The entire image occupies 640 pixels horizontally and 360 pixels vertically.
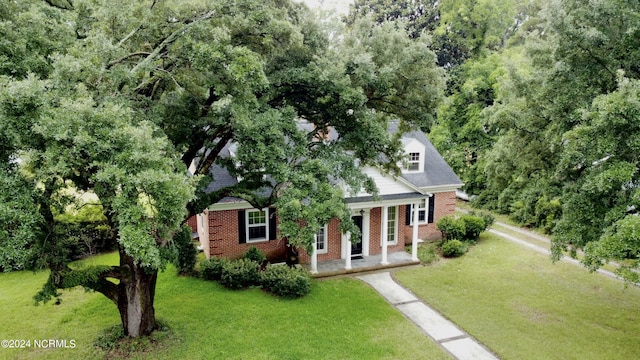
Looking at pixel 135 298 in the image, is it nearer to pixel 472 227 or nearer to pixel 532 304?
pixel 532 304

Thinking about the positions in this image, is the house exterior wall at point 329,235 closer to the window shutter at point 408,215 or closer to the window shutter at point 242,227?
the window shutter at point 242,227

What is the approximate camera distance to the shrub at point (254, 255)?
51.5ft

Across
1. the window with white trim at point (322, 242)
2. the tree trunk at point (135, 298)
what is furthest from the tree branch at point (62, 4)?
the window with white trim at point (322, 242)

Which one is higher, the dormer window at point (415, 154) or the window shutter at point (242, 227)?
the dormer window at point (415, 154)

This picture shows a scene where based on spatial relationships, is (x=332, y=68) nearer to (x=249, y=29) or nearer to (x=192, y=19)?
(x=249, y=29)

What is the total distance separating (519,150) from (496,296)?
5.24 metres

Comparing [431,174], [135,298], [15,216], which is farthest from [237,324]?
[431,174]

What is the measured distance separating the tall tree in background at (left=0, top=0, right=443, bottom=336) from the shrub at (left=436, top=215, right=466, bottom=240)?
7.29m

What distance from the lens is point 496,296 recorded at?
1452 centimetres

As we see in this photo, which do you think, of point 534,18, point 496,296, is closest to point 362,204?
point 496,296

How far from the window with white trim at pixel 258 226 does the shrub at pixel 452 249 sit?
8045mm

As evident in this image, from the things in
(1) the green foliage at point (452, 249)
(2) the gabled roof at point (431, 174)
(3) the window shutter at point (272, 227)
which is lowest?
(1) the green foliage at point (452, 249)

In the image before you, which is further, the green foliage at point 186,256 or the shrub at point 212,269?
the shrub at point 212,269

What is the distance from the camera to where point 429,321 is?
41.9 feet
